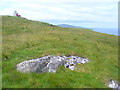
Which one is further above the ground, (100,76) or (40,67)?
(40,67)

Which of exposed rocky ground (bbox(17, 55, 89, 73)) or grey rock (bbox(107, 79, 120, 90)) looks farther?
exposed rocky ground (bbox(17, 55, 89, 73))

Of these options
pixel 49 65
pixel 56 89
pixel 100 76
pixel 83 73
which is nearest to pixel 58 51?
pixel 49 65

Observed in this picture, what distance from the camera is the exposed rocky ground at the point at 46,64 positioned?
12.7 m

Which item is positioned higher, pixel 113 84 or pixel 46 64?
pixel 46 64

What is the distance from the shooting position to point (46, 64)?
13453mm

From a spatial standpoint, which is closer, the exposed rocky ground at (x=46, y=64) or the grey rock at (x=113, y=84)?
the grey rock at (x=113, y=84)

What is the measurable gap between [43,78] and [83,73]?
158 inches

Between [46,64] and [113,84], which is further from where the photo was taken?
[46,64]

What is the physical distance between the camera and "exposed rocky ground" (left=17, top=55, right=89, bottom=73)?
41.7 feet

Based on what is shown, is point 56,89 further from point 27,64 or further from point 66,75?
point 27,64

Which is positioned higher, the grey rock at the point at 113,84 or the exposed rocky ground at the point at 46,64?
the exposed rocky ground at the point at 46,64

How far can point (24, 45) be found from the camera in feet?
69.8

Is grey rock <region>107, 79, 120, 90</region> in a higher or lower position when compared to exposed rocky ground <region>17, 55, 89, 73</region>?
lower

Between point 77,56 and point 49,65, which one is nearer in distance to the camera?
point 49,65
